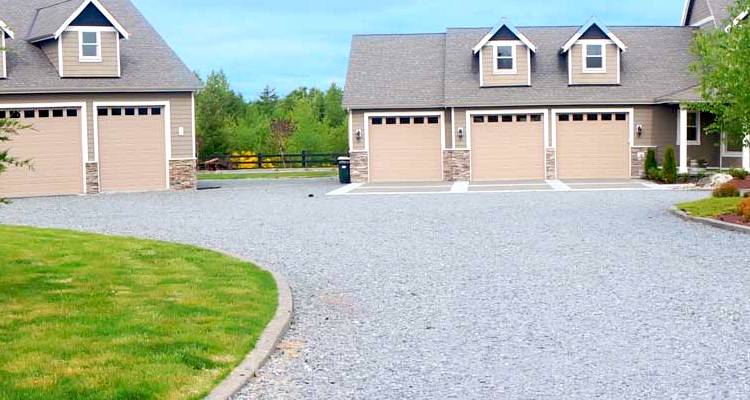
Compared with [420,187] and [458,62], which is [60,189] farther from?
[458,62]

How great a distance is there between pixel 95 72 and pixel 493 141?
1346 centimetres

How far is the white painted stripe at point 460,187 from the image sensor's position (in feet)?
94.4

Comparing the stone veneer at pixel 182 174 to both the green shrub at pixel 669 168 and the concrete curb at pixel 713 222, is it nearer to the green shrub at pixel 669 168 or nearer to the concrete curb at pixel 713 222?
the green shrub at pixel 669 168

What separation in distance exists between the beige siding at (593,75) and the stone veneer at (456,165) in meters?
4.66

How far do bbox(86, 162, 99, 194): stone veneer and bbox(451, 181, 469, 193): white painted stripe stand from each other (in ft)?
36.2

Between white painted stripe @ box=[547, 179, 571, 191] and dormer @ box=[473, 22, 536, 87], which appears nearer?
white painted stripe @ box=[547, 179, 571, 191]

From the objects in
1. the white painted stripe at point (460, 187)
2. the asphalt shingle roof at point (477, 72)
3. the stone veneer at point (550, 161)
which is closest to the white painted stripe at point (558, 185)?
the stone veneer at point (550, 161)

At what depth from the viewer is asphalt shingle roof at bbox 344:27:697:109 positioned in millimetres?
33406

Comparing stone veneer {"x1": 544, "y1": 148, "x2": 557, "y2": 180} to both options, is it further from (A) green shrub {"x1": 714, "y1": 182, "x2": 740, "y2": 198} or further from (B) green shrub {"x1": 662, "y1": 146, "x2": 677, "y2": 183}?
(A) green shrub {"x1": 714, "y1": 182, "x2": 740, "y2": 198}

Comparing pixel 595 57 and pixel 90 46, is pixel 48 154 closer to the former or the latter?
pixel 90 46

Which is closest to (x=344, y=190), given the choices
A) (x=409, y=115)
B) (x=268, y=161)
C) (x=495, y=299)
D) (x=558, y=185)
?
(x=409, y=115)

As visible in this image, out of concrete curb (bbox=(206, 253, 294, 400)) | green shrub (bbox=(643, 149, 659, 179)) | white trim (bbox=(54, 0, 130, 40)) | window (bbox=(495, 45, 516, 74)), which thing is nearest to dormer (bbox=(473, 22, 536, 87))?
window (bbox=(495, 45, 516, 74))

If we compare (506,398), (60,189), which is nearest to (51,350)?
(506,398)

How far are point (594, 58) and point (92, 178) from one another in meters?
17.5
